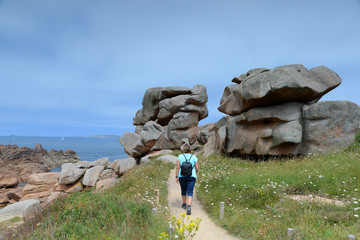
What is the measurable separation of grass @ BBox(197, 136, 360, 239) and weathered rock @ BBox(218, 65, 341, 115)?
4697 millimetres

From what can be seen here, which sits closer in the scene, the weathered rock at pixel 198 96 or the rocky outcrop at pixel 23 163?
the weathered rock at pixel 198 96

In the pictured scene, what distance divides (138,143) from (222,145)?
9976 millimetres

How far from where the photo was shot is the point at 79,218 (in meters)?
7.54

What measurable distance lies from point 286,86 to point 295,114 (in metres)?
2.53

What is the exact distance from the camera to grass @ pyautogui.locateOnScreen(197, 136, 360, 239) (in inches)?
263

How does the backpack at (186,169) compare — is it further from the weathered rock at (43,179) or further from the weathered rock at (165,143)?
the weathered rock at (43,179)

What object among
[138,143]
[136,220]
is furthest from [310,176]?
[138,143]

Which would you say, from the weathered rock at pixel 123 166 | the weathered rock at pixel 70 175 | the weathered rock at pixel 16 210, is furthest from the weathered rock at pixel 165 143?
the weathered rock at pixel 16 210

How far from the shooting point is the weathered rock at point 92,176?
25.2m

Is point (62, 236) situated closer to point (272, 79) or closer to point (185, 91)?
point (272, 79)

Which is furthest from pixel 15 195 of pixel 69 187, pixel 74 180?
pixel 74 180

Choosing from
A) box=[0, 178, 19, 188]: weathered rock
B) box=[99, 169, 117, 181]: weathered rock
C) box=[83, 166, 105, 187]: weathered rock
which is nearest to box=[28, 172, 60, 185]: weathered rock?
box=[0, 178, 19, 188]: weathered rock

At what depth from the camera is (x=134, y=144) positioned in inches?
1029

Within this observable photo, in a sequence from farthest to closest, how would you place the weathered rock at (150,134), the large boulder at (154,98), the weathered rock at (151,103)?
1. the weathered rock at (151,103)
2. the large boulder at (154,98)
3. the weathered rock at (150,134)
